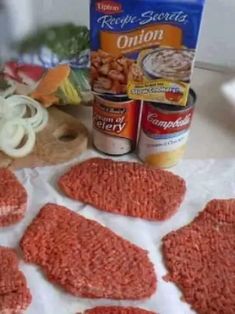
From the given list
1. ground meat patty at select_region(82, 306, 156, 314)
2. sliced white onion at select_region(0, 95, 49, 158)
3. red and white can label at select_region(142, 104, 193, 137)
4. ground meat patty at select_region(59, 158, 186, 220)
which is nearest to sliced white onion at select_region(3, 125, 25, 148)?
sliced white onion at select_region(0, 95, 49, 158)

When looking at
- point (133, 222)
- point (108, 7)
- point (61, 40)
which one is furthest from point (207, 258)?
point (61, 40)

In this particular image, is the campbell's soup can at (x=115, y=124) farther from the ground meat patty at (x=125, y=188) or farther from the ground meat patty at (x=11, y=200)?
the ground meat patty at (x=11, y=200)

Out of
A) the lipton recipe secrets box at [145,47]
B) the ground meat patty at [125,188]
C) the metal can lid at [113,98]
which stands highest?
the lipton recipe secrets box at [145,47]

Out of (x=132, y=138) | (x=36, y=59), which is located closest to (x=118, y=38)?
(x=132, y=138)

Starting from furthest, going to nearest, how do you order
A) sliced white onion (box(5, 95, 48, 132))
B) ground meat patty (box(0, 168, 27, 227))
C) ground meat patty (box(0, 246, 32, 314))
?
sliced white onion (box(5, 95, 48, 132)) < ground meat patty (box(0, 168, 27, 227)) < ground meat patty (box(0, 246, 32, 314))

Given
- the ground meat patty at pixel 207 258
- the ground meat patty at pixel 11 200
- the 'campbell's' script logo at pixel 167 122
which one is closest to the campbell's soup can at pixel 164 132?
the 'campbell's' script logo at pixel 167 122

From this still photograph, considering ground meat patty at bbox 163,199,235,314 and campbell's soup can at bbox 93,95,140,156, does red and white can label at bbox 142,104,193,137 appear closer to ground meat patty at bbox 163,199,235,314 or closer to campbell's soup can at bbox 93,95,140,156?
campbell's soup can at bbox 93,95,140,156

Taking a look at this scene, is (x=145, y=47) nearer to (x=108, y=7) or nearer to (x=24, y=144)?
(x=108, y=7)
